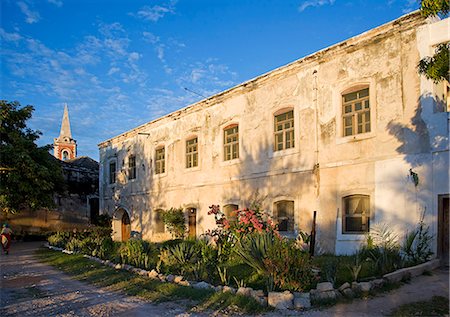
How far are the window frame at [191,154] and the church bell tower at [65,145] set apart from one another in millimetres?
38021

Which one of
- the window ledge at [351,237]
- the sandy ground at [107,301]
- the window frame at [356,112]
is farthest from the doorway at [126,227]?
the window frame at [356,112]

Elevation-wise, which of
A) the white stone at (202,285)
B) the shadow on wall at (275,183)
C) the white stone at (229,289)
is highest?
the shadow on wall at (275,183)

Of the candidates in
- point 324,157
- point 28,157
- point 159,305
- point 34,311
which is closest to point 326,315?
point 159,305

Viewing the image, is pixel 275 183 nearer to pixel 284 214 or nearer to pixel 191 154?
pixel 284 214

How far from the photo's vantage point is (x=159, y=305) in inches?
291

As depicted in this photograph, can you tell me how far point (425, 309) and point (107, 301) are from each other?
603 cm

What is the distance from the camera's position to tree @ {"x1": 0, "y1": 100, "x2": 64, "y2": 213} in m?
18.9

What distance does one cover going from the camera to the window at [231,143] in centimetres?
1547

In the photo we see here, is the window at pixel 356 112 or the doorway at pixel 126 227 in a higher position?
the window at pixel 356 112

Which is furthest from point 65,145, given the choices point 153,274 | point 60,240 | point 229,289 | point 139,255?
point 229,289

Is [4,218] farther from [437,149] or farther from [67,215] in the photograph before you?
[437,149]

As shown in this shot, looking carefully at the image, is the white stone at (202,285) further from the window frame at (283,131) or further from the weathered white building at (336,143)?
the window frame at (283,131)

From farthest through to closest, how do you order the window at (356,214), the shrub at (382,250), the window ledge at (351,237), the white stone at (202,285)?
the window at (356,214), the window ledge at (351,237), the shrub at (382,250), the white stone at (202,285)

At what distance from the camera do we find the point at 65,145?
52.0 meters
